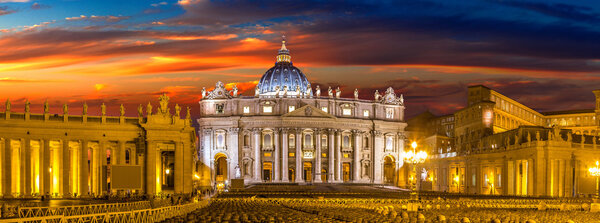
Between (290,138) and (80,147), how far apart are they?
310ft

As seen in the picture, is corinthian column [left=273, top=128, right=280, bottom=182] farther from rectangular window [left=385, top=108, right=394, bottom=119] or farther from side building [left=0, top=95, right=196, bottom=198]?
side building [left=0, top=95, right=196, bottom=198]

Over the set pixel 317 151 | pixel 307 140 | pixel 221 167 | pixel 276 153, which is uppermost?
pixel 307 140

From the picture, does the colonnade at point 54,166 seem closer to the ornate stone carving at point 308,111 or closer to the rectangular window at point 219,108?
the rectangular window at point 219,108

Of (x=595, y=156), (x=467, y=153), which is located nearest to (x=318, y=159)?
(x=467, y=153)

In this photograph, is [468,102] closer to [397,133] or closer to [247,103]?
[397,133]

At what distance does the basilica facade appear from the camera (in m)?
177

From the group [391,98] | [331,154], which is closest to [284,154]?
[331,154]

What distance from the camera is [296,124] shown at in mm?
177125

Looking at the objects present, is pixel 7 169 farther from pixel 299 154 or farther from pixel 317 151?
pixel 317 151

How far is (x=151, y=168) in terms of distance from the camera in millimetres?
87688

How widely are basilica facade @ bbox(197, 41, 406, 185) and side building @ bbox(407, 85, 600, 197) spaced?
15902mm

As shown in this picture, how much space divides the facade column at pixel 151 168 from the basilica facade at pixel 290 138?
8491cm

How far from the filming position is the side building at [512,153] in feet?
300

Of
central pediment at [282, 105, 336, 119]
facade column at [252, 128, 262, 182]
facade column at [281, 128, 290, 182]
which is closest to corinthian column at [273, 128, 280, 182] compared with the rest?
facade column at [281, 128, 290, 182]
